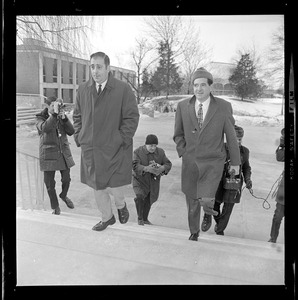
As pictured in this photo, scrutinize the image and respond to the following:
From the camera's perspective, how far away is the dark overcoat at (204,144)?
3125 mm

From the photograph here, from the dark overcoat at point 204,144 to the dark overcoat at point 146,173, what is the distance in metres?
0.14

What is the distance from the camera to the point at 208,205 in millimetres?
3182

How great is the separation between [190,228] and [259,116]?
994 mm

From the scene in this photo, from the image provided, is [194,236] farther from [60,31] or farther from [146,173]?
[60,31]

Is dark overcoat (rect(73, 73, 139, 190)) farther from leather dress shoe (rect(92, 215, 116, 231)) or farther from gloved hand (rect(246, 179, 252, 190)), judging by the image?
gloved hand (rect(246, 179, 252, 190))

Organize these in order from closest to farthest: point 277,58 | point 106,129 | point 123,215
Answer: point 277,58, point 106,129, point 123,215

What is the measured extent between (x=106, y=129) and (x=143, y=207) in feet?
2.18

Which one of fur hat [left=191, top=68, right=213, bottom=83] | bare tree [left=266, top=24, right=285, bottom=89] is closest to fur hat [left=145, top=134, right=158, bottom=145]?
fur hat [left=191, top=68, right=213, bottom=83]

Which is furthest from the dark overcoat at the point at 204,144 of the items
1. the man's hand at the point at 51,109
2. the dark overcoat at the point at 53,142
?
the man's hand at the point at 51,109

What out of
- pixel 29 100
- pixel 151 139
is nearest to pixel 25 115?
pixel 29 100

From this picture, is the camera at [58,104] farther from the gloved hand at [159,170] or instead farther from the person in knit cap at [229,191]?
the person in knit cap at [229,191]

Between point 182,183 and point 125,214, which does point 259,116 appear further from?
point 125,214

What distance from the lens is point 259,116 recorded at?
10.2 ft
